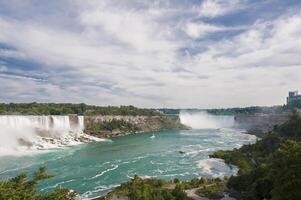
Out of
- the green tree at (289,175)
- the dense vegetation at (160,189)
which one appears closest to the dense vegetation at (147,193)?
the dense vegetation at (160,189)

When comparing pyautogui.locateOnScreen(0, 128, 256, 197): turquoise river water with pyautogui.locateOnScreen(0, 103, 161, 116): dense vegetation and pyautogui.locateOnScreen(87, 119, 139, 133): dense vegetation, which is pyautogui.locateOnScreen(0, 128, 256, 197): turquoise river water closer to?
pyautogui.locateOnScreen(0, 103, 161, 116): dense vegetation

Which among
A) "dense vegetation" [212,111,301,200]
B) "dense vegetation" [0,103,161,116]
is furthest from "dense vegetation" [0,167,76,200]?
"dense vegetation" [0,103,161,116]

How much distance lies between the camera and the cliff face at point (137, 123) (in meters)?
82.1

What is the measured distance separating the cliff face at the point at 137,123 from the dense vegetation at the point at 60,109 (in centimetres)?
→ 274

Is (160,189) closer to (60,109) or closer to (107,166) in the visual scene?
(107,166)

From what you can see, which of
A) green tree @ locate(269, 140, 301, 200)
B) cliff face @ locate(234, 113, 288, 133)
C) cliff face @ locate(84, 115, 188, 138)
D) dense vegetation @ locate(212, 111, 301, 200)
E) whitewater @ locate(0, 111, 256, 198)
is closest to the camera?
green tree @ locate(269, 140, 301, 200)

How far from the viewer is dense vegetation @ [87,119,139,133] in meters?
82.4

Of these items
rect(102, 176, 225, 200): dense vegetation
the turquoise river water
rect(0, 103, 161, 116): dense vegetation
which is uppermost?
rect(0, 103, 161, 116): dense vegetation

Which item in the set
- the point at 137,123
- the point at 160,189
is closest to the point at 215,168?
the point at 160,189

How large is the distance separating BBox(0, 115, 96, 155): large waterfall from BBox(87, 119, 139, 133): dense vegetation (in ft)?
24.7

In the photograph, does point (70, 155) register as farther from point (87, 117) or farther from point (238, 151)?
point (87, 117)

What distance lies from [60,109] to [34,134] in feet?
80.1

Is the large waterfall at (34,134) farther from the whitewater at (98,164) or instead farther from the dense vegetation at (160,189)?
the dense vegetation at (160,189)

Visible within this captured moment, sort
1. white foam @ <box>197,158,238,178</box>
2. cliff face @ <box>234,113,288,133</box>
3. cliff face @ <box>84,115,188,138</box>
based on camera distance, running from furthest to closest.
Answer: cliff face @ <box>234,113,288,133</box> < cliff face @ <box>84,115,188,138</box> < white foam @ <box>197,158,238,178</box>
